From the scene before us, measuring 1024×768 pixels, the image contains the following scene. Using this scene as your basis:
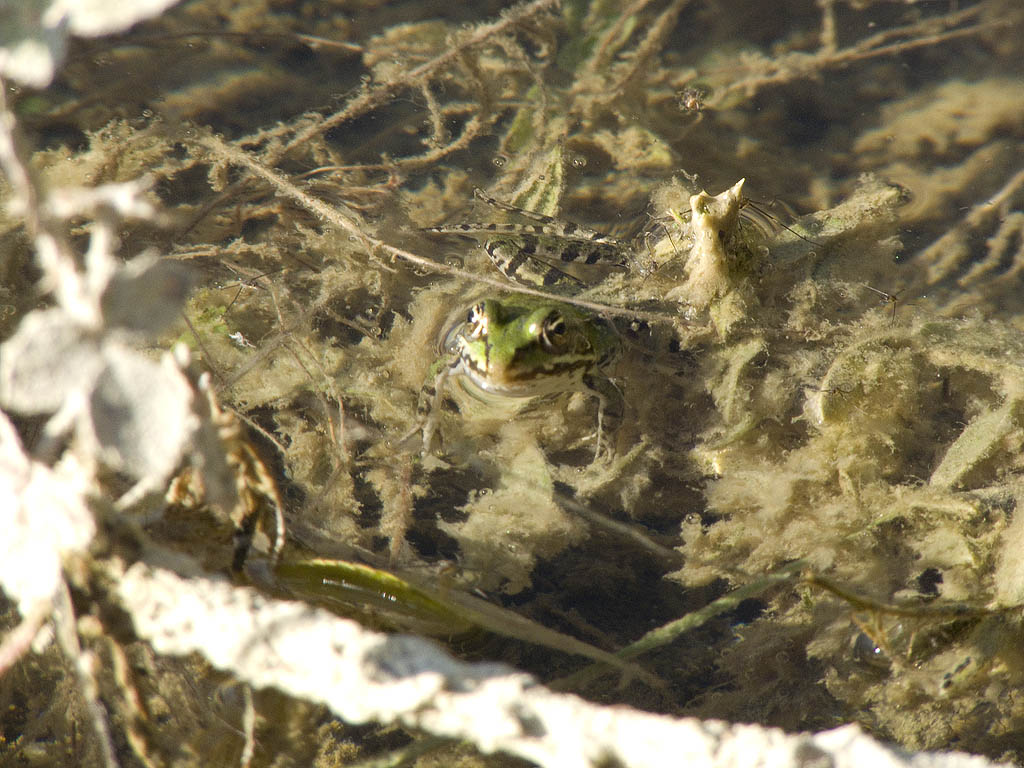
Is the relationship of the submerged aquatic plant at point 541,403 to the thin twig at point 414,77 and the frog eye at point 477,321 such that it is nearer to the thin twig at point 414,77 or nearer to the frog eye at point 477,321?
the thin twig at point 414,77

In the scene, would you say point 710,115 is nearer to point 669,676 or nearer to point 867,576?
point 867,576

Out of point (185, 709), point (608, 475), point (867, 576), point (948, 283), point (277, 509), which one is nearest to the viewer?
point (277, 509)

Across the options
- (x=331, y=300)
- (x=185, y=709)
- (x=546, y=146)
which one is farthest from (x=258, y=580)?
(x=546, y=146)

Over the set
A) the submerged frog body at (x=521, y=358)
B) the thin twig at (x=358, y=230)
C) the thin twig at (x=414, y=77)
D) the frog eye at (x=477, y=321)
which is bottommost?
the submerged frog body at (x=521, y=358)

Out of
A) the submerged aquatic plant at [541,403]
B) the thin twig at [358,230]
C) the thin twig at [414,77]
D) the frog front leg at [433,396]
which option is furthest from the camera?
the thin twig at [414,77]

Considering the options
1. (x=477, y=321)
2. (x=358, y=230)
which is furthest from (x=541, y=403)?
(x=358, y=230)

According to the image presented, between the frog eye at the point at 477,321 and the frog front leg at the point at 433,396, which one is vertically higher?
the frog eye at the point at 477,321

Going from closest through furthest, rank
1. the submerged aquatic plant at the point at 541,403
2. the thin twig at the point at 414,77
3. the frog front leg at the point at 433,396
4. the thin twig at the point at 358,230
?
the submerged aquatic plant at the point at 541,403 → the thin twig at the point at 358,230 → the frog front leg at the point at 433,396 → the thin twig at the point at 414,77

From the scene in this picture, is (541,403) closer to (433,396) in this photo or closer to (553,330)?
(553,330)

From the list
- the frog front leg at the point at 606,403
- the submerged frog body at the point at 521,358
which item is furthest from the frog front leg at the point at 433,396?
the frog front leg at the point at 606,403
